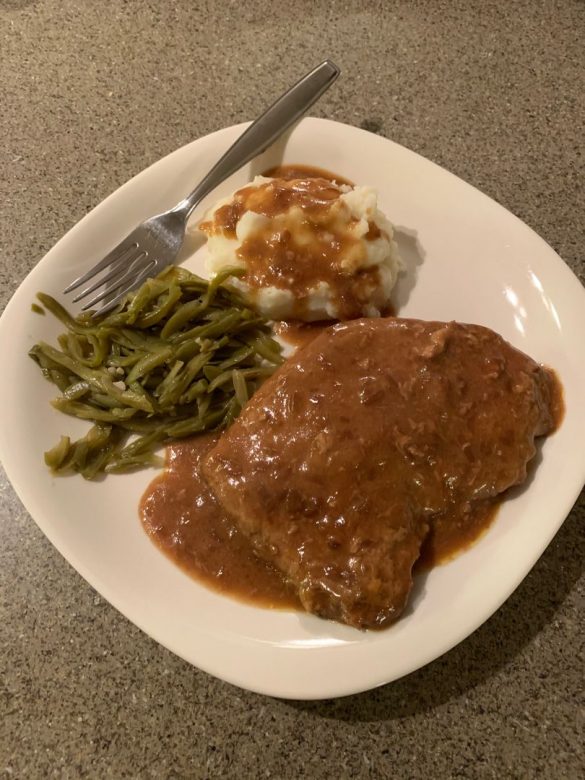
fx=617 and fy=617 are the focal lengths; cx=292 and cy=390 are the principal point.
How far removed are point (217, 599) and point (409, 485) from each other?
0.82m

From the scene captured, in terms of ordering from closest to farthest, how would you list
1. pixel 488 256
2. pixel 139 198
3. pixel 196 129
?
pixel 488 256
pixel 139 198
pixel 196 129

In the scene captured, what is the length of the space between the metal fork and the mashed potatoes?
36 cm

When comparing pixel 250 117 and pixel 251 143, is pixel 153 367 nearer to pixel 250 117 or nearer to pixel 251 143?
pixel 251 143

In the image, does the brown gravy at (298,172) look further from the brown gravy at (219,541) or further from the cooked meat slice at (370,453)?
the brown gravy at (219,541)

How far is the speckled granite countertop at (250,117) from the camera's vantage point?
2.22 m

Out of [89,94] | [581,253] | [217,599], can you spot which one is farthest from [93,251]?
[581,253]

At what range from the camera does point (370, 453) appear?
225cm

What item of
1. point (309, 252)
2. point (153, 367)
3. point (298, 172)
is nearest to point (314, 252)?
point (309, 252)

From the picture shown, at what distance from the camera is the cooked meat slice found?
217cm

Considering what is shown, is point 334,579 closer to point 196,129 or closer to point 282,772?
point 282,772

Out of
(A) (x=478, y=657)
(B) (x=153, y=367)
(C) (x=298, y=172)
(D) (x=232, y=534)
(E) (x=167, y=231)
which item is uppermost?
(E) (x=167, y=231)

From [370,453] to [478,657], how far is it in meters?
0.87

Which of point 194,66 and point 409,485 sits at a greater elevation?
point 194,66

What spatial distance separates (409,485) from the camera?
2.27 metres
